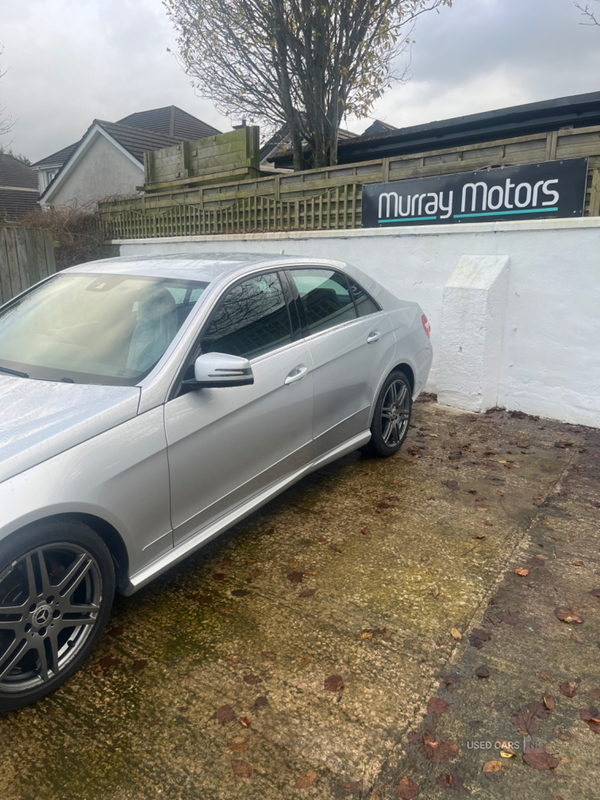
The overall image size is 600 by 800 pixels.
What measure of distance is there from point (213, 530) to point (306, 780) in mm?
1267

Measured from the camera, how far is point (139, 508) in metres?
2.51

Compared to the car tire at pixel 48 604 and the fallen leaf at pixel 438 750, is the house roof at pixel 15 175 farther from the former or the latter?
the fallen leaf at pixel 438 750

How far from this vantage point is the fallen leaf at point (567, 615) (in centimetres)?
288

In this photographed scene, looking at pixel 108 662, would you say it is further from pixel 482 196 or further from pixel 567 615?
pixel 482 196

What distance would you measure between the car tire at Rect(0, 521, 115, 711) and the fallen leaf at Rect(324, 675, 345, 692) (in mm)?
993

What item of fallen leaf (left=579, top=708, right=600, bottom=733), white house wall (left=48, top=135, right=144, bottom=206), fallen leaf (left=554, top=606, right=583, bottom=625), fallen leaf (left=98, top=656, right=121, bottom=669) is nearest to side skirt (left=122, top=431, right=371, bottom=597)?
fallen leaf (left=98, top=656, right=121, bottom=669)

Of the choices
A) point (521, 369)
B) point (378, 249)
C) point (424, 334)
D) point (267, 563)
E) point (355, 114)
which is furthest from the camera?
point (355, 114)

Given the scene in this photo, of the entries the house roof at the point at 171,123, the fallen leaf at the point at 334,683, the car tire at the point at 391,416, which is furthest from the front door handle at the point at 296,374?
the house roof at the point at 171,123

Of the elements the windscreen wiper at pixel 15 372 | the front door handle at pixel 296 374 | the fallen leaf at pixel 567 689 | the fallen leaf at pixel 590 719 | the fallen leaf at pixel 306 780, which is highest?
the windscreen wiper at pixel 15 372

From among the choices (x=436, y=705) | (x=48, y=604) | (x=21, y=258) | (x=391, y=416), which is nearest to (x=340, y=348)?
(x=391, y=416)

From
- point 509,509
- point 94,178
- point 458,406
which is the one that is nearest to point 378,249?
point 458,406

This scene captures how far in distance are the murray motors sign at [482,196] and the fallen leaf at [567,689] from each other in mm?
4609

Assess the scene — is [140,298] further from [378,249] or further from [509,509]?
[378,249]

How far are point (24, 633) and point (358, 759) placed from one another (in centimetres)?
131
